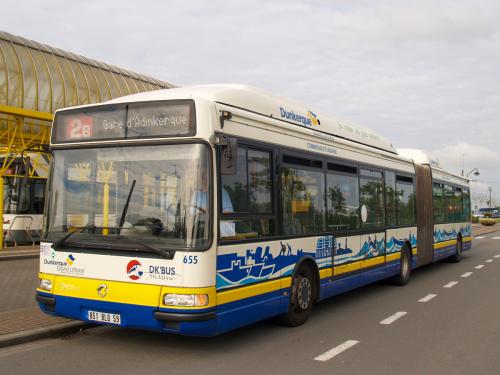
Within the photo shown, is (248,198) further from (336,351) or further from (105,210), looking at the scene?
(336,351)

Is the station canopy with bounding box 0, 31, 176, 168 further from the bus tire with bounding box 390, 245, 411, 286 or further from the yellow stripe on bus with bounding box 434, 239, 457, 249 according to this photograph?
the yellow stripe on bus with bounding box 434, 239, 457, 249

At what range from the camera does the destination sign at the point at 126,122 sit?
6.00 metres

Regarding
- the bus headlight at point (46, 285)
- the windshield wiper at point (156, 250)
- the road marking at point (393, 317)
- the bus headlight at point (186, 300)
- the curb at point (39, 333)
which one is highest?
the windshield wiper at point (156, 250)

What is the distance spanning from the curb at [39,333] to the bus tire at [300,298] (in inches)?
105

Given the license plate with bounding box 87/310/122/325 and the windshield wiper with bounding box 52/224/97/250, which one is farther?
the windshield wiper with bounding box 52/224/97/250

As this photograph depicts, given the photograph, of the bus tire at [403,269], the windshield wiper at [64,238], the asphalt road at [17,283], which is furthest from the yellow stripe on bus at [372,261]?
the asphalt road at [17,283]

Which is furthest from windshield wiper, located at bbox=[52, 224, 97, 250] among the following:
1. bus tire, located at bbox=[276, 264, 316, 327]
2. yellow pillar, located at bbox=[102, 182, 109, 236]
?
bus tire, located at bbox=[276, 264, 316, 327]

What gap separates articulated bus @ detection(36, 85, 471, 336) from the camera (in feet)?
18.9

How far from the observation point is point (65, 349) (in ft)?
20.6

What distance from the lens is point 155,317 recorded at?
5.68 meters

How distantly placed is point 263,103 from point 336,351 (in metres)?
3.34

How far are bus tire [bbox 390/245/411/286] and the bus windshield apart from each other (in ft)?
23.9

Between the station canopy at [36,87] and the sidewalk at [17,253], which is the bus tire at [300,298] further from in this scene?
the sidewalk at [17,253]

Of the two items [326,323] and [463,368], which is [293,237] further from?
[463,368]
